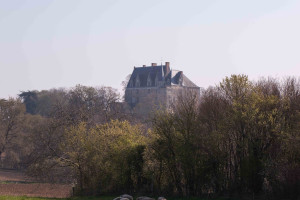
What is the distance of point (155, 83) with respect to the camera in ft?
347

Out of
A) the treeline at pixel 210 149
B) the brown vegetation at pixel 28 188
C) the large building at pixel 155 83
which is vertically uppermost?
the large building at pixel 155 83

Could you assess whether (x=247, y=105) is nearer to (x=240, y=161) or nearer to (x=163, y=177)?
(x=240, y=161)

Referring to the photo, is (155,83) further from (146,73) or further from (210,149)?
(210,149)

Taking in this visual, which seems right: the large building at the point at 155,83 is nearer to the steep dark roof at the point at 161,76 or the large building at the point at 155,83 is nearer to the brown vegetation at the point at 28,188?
the steep dark roof at the point at 161,76

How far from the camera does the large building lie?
103938 millimetres

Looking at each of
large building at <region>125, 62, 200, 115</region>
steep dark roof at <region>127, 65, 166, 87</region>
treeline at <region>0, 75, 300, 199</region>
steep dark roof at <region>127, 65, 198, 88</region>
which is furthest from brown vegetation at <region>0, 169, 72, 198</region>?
steep dark roof at <region>127, 65, 166, 87</region>

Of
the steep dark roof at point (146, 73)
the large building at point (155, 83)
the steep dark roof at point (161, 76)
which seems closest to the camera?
the large building at point (155, 83)

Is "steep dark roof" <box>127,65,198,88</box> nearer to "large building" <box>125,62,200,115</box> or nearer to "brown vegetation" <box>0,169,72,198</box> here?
"large building" <box>125,62,200,115</box>

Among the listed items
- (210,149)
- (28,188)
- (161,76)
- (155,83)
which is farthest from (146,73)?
(210,149)

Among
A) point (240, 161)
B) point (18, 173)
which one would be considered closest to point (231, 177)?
point (240, 161)

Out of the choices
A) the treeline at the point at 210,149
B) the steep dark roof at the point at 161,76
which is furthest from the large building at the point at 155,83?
the treeline at the point at 210,149

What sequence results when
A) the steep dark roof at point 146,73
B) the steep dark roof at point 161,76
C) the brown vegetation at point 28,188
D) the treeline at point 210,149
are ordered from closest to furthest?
the treeline at point 210,149 → the brown vegetation at point 28,188 → the steep dark roof at point 161,76 → the steep dark roof at point 146,73

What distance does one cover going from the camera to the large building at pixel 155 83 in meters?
104

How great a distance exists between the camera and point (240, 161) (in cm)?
2180
